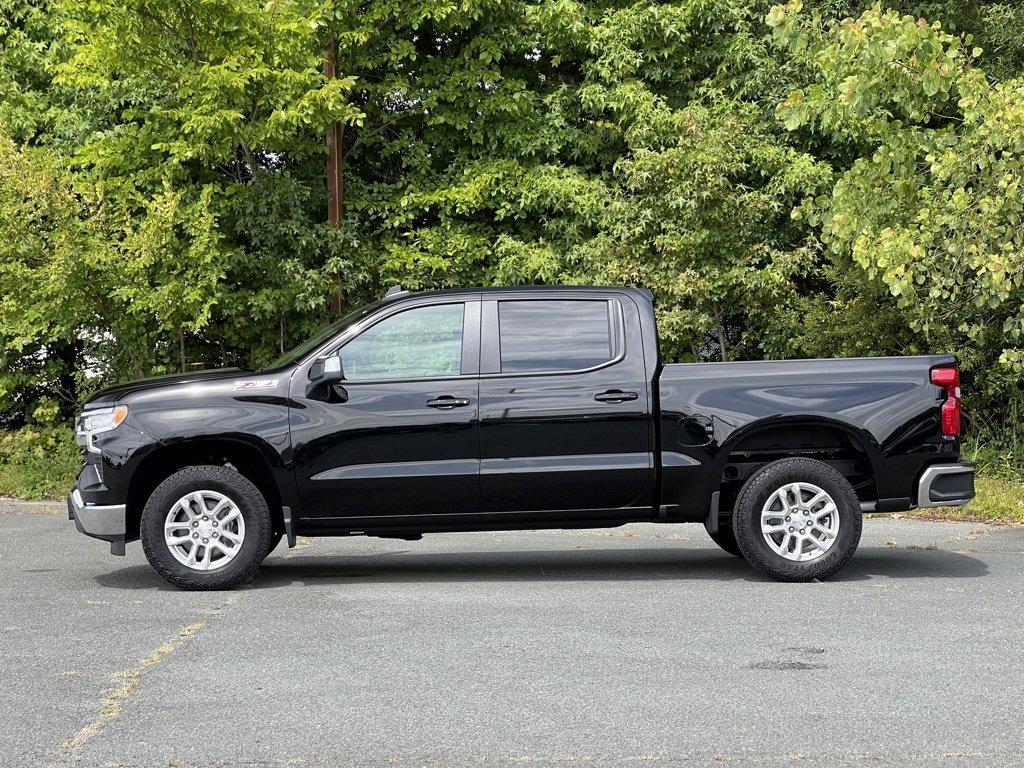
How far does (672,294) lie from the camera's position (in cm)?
1664

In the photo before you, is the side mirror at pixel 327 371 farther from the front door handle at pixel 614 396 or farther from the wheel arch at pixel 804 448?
the wheel arch at pixel 804 448

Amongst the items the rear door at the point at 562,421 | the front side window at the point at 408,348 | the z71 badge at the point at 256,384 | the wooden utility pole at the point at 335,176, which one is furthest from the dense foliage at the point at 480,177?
the z71 badge at the point at 256,384

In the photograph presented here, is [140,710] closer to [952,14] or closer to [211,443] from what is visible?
[211,443]

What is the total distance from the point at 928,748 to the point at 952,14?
51.3 feet

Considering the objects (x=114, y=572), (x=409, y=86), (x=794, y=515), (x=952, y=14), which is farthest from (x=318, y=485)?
(x=952, y=14)

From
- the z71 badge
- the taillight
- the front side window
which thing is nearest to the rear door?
the front side window

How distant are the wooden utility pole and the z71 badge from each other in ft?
29.0

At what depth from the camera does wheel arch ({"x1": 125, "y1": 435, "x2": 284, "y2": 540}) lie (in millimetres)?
8734

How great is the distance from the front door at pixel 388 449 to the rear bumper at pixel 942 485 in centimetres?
294

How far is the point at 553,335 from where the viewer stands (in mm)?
9008

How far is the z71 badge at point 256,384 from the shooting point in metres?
8.77

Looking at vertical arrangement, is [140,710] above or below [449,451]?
below

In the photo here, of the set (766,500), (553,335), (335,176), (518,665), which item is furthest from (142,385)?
(335,176)

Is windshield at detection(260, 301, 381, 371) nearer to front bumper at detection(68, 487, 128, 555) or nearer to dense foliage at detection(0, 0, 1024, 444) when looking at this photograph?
front bumper at detection(68, 487, 128, 555)
